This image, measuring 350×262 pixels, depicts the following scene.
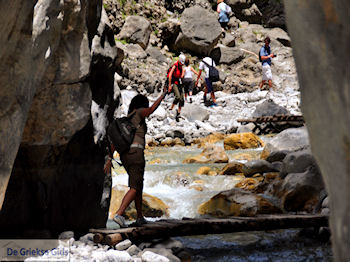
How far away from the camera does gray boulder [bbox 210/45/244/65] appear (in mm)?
21591

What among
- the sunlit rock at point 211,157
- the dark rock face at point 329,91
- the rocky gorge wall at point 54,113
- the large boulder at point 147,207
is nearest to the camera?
the dark rock face at point 329,91

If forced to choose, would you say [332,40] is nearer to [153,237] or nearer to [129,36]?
[153,237]

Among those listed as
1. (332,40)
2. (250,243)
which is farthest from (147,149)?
(332,40)

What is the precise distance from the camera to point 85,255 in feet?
14.0

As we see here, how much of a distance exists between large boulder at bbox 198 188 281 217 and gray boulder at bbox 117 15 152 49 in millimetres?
14210

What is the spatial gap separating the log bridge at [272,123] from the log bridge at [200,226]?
8208 millimetres

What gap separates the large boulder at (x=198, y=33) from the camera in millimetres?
21203

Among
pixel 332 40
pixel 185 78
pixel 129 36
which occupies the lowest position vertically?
pixel 332 40

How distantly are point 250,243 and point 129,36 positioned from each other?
52.4 ft

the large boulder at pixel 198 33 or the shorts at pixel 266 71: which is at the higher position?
the large boulder at pixel 198 33

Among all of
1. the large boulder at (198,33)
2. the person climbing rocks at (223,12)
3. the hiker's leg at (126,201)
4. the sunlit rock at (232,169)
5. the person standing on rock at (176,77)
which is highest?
the person climbing rocks at (223,12)

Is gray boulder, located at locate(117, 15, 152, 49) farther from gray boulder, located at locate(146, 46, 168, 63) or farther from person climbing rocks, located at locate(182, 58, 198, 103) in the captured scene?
person climbing rocks, located at locate(182, 58, 198, 103)

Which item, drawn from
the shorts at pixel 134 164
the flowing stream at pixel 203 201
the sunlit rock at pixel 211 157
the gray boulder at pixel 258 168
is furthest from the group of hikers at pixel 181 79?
the shorts at pixel 134 164

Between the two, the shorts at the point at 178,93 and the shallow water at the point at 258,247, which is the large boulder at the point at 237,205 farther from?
the shorts at the point at 178,93
